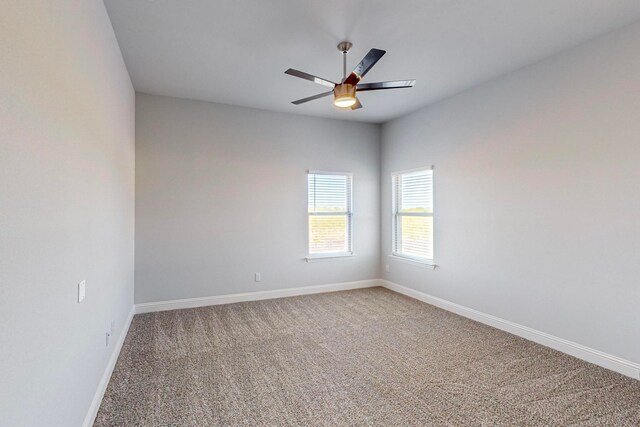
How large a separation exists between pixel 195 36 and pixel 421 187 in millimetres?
3675

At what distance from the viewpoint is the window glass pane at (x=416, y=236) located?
5023mm

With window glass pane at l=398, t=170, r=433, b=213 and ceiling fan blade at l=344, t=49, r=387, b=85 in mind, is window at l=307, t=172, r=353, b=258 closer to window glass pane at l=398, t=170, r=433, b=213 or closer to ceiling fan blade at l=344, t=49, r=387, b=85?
window glass pane at l=398, t=170, r=433, b=213

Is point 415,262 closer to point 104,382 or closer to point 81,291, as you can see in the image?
point 104,382

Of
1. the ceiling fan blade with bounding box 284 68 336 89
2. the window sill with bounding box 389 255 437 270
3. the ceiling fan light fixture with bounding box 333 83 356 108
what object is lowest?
the window sill with bounding box 389 255 437 270

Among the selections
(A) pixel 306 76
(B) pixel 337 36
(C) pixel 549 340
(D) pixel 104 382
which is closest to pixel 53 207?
(D) pixel 104 382

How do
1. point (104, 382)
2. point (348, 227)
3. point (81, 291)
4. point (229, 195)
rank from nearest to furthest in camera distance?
point (81, 291) → point (104, 382) → point (229, 195) → point (348, 227)

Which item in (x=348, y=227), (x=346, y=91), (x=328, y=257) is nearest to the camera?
(x=346, y=91)

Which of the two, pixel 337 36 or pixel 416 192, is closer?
pixel 337 36

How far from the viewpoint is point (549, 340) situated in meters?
3.34

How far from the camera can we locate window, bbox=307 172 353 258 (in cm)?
551

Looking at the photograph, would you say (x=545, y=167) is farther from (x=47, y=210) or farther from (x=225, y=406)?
(x=47, y=210)

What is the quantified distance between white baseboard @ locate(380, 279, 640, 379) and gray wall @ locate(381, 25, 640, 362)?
0.07 m

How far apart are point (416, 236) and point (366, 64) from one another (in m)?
3.30

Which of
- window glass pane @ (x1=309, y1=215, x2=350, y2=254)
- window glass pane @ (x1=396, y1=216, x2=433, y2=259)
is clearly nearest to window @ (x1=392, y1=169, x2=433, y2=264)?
window glass pane @ (x1=396, y1=216, x2=433, y2=259)
